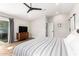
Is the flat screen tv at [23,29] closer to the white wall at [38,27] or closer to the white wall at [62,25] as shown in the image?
the white wall at [38,27]

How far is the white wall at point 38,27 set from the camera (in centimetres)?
82

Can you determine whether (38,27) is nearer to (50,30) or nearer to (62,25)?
(50,30)

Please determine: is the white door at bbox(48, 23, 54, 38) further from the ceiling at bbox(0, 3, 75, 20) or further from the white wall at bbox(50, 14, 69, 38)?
the ceiling at bbox(0, 3, 75, 20)

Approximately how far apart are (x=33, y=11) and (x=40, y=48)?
1.29ft

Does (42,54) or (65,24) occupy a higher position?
(65,24)

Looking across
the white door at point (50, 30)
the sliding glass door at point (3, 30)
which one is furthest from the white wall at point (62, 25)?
the sliding glass door at point (3, 30)

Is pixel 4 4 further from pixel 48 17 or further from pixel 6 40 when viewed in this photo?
pixel 48 17

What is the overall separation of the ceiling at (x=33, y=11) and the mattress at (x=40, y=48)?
A: 0.27 metres

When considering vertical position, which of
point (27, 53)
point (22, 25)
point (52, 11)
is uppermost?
point (52, 11)

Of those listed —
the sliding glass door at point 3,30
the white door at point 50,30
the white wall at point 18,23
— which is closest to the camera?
the sliding glass door at point 3,30

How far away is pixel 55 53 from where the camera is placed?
0.63 meters

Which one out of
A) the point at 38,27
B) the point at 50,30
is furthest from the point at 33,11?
the point at 50,30

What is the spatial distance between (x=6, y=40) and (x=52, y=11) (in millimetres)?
530

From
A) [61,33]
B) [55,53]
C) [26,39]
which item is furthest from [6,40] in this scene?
[61,33]
